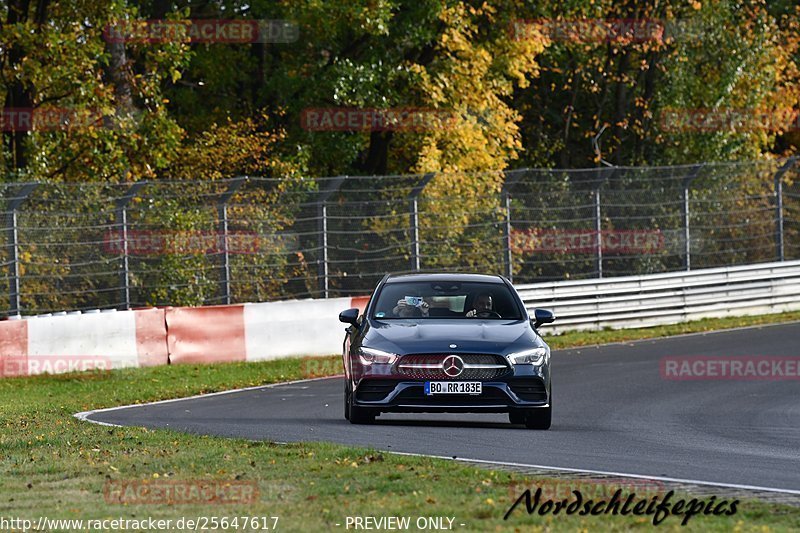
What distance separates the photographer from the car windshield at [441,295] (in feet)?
49.0

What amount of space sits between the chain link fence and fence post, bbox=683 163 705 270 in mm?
32

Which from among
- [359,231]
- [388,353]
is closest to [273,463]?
[388,353]

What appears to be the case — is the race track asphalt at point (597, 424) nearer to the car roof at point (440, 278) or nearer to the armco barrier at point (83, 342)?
the car roof at point (440, 278)

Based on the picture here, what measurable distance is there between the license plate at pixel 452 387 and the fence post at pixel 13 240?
A: 33.2 ft

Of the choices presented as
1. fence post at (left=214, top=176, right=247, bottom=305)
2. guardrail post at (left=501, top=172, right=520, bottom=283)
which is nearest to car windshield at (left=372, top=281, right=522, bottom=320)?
fence post at (left=214, top=176, right=247, bottom=305)

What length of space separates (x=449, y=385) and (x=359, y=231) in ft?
40.1

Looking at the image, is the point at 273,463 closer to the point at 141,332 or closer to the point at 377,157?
the point at 141,332

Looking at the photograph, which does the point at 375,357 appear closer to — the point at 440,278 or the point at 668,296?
the point at 440,278

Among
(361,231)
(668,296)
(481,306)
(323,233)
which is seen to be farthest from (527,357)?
(668,296)

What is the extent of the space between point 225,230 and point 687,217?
9.43 meters

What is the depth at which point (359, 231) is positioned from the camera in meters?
25.8

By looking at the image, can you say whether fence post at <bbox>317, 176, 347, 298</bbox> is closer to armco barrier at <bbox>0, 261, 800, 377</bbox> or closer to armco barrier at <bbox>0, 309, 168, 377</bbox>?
armco barrier at <bbox>0, 261, 800, 377</bbox>

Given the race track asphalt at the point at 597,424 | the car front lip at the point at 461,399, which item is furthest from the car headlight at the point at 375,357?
the race track asphalt at the point at 597,424

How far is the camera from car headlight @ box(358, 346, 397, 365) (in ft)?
45.5
